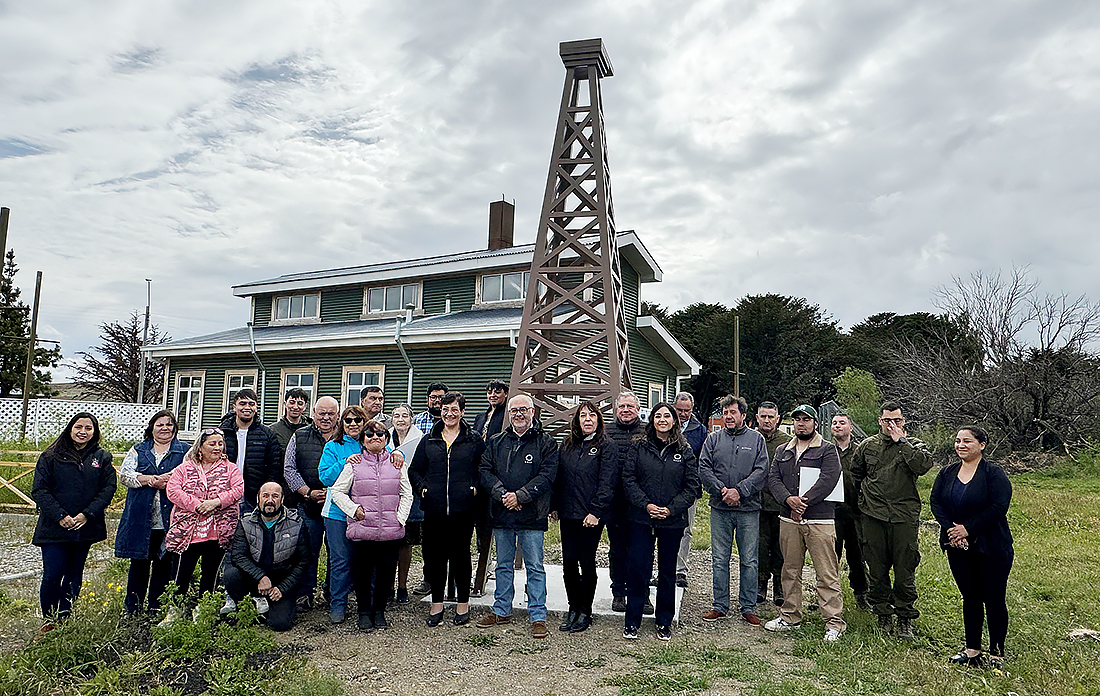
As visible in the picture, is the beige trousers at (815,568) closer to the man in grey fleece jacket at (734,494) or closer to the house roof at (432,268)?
the man in grey fleece jacket at (734,494)

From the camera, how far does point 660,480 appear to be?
5309 millimetres

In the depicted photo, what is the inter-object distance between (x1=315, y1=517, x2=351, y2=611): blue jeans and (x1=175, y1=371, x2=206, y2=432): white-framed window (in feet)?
50.7

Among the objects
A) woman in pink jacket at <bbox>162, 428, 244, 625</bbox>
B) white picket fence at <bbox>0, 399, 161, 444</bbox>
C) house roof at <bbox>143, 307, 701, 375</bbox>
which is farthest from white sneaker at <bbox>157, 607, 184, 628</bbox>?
white picket fence at <bbox>0, 399, 161, 444</bbox>

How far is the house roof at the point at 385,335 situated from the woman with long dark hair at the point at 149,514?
8985 millimetres

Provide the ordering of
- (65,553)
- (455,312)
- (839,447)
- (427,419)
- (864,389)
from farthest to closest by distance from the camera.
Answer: (864,389), (455,312), (427,419), (839,447), (65,553)

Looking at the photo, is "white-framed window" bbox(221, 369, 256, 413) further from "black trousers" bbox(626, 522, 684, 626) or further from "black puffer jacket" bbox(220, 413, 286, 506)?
"black trousers" bbox(626, 522, 684, 626)

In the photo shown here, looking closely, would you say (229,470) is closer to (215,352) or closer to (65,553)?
(65,553)

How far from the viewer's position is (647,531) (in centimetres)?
536

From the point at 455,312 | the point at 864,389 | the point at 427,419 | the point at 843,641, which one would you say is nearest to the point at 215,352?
the point at 455,312

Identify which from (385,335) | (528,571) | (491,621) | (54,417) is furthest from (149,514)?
(54,417)

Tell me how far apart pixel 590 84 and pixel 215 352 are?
1265 centimetres

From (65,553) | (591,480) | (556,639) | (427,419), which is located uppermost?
(427,419)

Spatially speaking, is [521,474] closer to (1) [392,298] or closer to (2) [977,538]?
(2) [977,538]

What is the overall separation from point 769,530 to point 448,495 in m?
2.72
